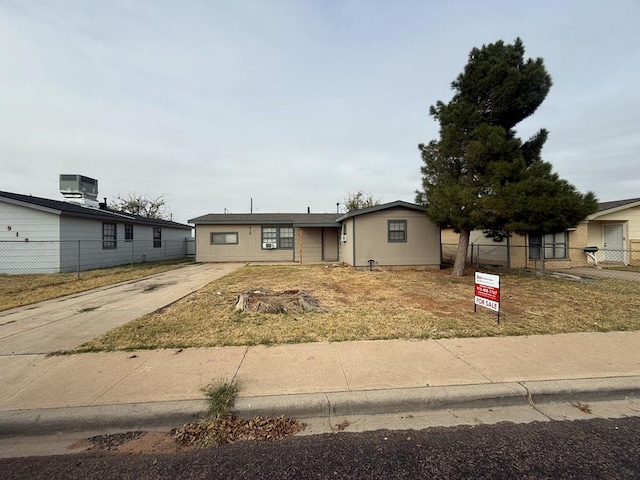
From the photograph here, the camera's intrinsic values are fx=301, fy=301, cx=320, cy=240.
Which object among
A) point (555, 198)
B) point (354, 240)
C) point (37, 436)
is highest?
point (555, 198)

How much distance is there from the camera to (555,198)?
906 cm

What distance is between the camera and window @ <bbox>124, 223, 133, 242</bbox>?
18.3 m

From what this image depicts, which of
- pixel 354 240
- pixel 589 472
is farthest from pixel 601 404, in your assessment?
pixel 354 240

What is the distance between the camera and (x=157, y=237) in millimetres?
21781

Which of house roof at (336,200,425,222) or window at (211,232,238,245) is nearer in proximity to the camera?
house roof at (336,200,425,222)

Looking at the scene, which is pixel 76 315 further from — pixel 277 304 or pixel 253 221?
pixel 253 221

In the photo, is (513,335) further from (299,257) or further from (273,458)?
(299,257)

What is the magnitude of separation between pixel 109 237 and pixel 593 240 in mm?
26816

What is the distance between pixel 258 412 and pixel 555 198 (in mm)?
10279

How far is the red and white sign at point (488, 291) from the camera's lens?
5355 millimetres

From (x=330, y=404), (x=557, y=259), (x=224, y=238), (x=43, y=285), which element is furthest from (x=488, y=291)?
(x=224, y=238)

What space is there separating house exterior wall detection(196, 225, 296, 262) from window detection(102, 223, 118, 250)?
14.5 feet

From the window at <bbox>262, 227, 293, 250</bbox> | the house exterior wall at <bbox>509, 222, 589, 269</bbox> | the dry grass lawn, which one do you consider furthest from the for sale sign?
the window at <bbox>262, 227, 293, 250</bbox>

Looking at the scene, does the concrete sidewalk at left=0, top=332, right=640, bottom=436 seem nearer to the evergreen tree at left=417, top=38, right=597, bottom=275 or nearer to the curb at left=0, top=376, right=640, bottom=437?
the curb at left=0, top=376, right=640, bottom=437
